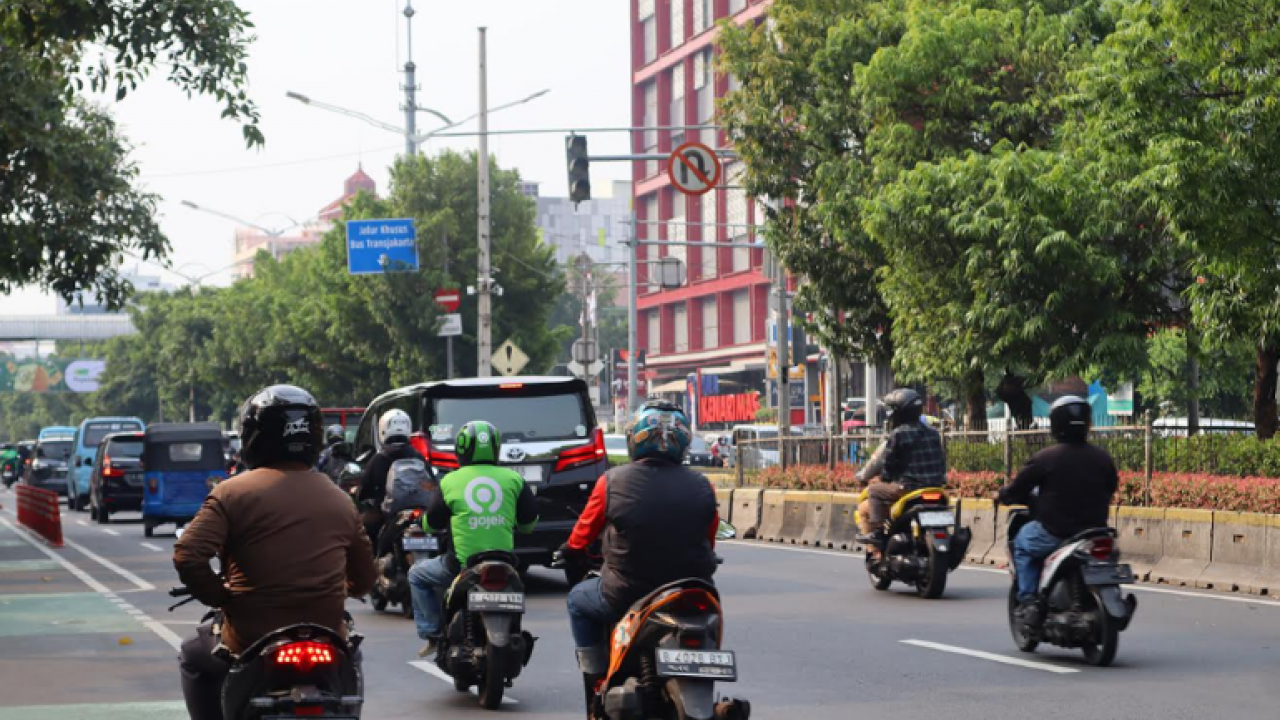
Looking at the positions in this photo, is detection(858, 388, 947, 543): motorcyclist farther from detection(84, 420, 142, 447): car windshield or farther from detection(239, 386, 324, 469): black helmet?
detection(84, 420, 142, 447): car windshield

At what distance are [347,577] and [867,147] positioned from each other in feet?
79.1

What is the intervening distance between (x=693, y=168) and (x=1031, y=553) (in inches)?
753

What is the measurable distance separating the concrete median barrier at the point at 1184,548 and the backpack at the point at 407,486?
290 inches

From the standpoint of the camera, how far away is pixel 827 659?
40.3ft

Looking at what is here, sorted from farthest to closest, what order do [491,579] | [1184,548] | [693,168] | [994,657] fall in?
[693,168], [1184,548], [994,657], [491,579]

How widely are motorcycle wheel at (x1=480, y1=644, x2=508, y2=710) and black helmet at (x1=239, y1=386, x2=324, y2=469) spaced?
14.3 feet

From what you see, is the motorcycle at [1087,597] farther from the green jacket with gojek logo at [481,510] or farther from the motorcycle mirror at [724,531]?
the motorcycle mirror at [724,531]

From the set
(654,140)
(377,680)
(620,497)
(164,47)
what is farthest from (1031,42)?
(654,140)

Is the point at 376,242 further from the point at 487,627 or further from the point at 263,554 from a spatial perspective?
the point at 263,554

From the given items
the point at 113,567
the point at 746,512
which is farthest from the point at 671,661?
the point at 746,512

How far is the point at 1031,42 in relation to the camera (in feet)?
94.0

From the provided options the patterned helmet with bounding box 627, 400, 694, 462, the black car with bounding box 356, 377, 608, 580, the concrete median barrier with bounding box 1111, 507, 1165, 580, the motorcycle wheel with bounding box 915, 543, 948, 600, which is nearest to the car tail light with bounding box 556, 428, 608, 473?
the black car with bounding box 356, 377, 608, 580

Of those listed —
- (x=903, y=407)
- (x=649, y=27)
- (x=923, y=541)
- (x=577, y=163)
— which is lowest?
(x=923, y=541)

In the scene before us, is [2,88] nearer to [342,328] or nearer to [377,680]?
[377,680]
